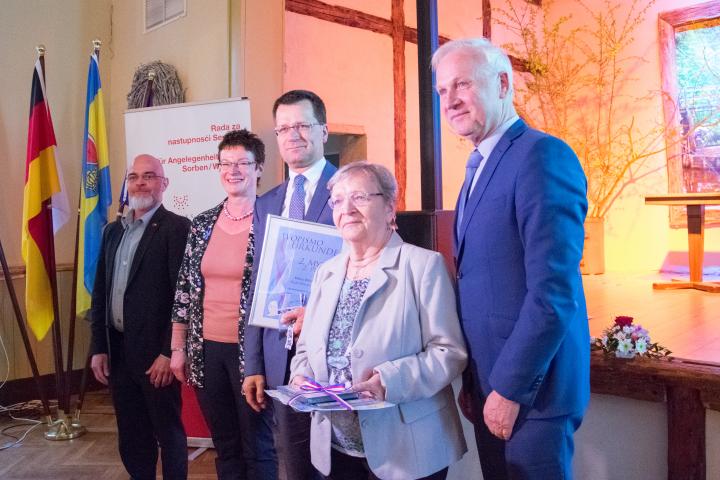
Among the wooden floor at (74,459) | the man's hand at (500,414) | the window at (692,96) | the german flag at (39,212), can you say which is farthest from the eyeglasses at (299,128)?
the window at (692,96)

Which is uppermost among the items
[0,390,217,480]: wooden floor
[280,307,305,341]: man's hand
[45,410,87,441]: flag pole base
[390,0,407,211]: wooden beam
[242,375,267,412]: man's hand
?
[390,0,407,211]: wooden beam

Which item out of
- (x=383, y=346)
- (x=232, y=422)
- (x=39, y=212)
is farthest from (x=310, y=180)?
(x=39, y=212)

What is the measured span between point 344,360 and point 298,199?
0.64 metres

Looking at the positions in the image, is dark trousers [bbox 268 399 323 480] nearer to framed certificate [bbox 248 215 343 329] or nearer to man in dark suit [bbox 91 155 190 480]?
framed certificate [bbox 248 215 343 329]

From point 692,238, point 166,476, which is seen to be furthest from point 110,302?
point 692,238

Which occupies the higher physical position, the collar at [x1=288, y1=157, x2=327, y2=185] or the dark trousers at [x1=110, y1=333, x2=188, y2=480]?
the collar at [x1=288, y1=157, x2=327, y2=185]

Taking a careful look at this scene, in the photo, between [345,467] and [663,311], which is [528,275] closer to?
[345,467]

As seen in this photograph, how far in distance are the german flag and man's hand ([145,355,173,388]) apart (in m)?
1.79

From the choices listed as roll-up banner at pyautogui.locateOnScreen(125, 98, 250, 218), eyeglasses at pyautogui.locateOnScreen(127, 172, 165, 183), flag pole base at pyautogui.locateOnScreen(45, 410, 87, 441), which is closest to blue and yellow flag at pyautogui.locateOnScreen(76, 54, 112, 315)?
roll-up banner at pyautogui.locateOnScreen(125, 98, 250, 218)

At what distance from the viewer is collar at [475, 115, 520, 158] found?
4.66ft

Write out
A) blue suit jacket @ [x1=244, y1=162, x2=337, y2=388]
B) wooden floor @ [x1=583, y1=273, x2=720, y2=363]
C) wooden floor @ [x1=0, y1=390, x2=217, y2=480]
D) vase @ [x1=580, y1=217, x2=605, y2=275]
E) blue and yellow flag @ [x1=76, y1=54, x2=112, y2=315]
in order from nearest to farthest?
1. blue suit jacket @ [x1=244, y1=162, x2=337, y2=388]
2. wooden floor @ [x1=583, y1=273, x2=720, y2=363]
3. wooden floor @ [x1=0, y1=390, x2=217, y2=480]
4. blue and yellow flag @ [x1=76, y1=54, x2=112, y2=315]
5. vase @ [x1=580, y1=217, x2=605, y2=275]

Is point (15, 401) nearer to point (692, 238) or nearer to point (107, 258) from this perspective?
point (107, 258)

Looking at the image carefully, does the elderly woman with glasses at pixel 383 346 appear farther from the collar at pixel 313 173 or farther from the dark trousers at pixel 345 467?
the collar at pixel 313 173

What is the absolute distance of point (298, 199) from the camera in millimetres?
1917
